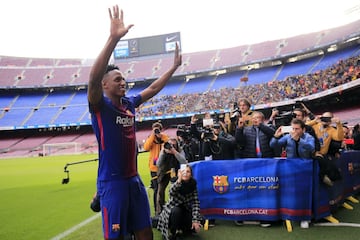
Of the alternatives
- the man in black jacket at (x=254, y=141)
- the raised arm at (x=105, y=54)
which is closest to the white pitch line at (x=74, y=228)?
the man in black jacket at (x=254, y=141)

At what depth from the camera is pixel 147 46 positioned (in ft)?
149

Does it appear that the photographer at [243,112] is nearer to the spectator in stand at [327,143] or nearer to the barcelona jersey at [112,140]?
the spectator in stand at [327,143]

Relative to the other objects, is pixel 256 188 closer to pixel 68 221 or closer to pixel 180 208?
pixel 180 208

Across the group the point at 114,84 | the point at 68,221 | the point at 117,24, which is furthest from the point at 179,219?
the point at 117,24

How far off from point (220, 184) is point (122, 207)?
9.99ft

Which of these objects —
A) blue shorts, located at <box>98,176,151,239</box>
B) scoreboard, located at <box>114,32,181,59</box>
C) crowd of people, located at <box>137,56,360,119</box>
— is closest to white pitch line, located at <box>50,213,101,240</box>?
blue shorts, located at <box>98,176,151,239</box>

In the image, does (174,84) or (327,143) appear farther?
(174,84)

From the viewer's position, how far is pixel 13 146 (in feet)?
146

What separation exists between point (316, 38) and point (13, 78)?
4873 cm

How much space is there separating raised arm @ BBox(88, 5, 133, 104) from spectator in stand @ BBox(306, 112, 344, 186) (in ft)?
12.8

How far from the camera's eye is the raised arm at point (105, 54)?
2107mm

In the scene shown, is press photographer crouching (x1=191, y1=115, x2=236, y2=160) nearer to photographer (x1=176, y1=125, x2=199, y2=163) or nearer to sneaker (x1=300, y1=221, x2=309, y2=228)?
photographer (x1=176, y1=125, x2=199, y2=163)

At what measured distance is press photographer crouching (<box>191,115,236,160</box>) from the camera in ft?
18.2

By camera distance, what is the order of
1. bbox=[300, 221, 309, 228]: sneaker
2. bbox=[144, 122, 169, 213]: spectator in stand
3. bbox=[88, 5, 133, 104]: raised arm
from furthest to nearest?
bbox=[144, 122, 169, 213]: spectator in stand, bbox=[300, 221, 309, 228]: sneaker, bbox=[88, 5, 133, 104]: raised arm
